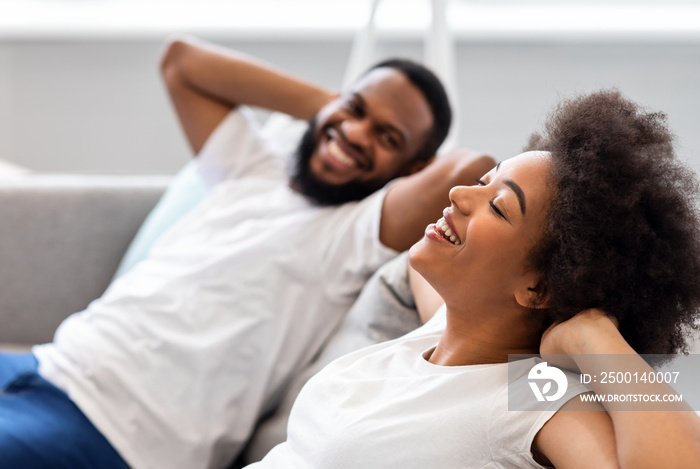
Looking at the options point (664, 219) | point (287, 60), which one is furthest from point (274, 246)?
point (287, 60)

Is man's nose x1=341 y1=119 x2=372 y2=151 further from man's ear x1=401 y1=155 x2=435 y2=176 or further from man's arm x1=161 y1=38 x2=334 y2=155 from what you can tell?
man's arm x1=161 y1=38 x2=334 y2=155

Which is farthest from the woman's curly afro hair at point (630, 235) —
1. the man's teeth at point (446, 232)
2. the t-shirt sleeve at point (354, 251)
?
the t-shirt sleeve at point (354, 251)

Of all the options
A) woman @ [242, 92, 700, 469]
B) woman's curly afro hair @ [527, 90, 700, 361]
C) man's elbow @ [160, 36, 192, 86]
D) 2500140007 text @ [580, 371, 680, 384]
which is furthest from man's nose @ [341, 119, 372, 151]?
2500140007 text @ [580, 371, 680, 384]

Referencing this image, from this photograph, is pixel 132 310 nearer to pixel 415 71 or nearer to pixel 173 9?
pixel 415 71

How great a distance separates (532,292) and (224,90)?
1166 millimetres

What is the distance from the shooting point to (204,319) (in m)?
1.31

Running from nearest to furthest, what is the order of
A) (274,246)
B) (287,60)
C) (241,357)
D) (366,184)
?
(241,357), (274,246), (366,184), (287,60)

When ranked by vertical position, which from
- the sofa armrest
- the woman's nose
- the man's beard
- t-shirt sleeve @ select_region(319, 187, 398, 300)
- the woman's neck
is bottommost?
the sofa armrest

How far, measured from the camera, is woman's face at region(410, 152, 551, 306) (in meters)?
0.76

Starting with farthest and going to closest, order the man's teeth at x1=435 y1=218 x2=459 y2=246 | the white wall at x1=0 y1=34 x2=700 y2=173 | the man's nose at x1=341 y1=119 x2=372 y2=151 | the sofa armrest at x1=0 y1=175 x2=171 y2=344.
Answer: the white wall at x1=0 y1=34 x2=700 y2=173
the sofa armrest at x1=0 y1=175 x2=171 y2=344
the man's nose at x1=341 y1=119 x2=372 y2=151
the man's teeth at x1=435 y1=218 x2=459 y2=246

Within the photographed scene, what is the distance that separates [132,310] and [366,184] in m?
0.54

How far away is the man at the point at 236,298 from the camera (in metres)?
1.21

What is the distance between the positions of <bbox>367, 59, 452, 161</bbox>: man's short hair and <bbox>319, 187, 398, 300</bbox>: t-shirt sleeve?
0.78 feet

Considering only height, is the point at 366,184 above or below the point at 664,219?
below
